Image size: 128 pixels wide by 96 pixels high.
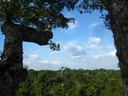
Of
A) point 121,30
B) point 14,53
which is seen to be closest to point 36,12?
point 14,53

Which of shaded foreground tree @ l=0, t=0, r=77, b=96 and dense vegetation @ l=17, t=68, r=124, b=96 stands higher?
shaded foreground tree @ l=0, t=0, r=77, b=96

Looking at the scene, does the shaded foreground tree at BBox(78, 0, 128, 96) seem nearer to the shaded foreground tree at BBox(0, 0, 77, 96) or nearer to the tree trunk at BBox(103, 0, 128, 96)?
the tree trunk at BBox(103, 0, 128, 96)

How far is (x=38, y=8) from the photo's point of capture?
13.9 metres

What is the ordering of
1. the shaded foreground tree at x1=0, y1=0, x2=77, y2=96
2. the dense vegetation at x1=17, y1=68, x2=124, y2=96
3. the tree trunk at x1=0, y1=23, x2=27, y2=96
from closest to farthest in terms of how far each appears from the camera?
the tree trunk at x1=0, y1=23, x2=27, y2=96
the shaded foreground tree at x1=0, y1=0, x2=77, y2=96
the dense vegetation at x1=17, y1=68, x2=124, y2=96

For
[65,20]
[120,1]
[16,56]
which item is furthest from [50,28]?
[120,1]

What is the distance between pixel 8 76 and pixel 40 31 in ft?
10.6

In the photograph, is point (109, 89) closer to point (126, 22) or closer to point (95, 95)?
point (95, 95)

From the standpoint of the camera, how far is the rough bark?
1137cm

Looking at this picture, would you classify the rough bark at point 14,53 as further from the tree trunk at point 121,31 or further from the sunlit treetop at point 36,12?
the tree trunk at point 121,31

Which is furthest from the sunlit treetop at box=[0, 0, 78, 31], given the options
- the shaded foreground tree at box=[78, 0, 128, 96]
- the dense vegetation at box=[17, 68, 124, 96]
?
the dense vegetation at box=[17, 68, 124, 96]

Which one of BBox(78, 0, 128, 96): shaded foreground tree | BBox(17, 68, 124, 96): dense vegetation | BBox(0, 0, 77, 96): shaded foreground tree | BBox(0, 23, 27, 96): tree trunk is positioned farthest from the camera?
BBox(17, 68, 124, 96): dense vegetation

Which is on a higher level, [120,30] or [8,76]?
[120,30]

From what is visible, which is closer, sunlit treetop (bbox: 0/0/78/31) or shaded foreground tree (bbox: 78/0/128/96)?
shaded foreground tree (bbox: 78/0/128/96)

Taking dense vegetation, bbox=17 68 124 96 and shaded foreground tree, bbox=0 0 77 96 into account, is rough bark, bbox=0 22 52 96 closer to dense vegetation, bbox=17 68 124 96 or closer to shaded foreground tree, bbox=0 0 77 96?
shaded foreground tree, bbox=0 0 77 96
